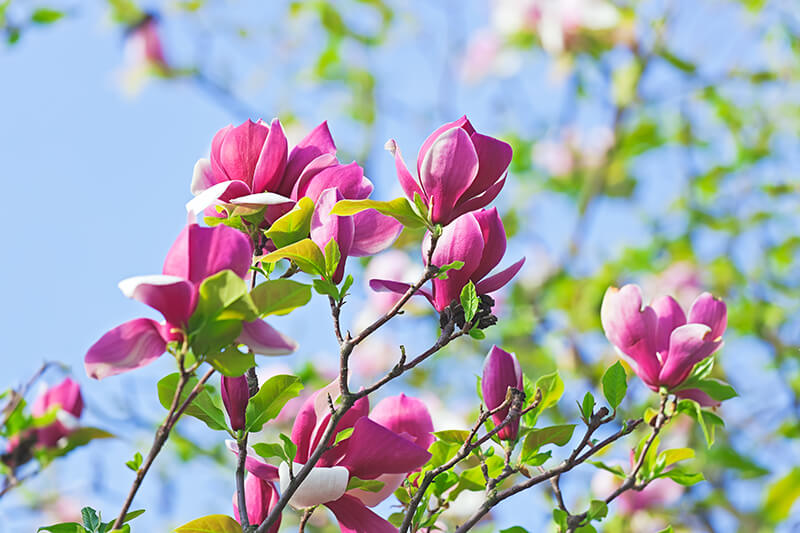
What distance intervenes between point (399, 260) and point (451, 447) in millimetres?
1678

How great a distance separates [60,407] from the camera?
843 millimetres

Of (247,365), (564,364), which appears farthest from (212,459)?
(247,365)

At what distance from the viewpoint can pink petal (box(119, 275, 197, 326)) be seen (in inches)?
16.8

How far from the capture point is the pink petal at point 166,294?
426 mm

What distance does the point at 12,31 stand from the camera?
4.46ft

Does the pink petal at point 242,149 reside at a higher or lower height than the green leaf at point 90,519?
higher

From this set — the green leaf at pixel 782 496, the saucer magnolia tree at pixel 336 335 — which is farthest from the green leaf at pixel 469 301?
the green leaf at pixel 782 496

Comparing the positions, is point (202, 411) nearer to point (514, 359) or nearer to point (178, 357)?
point (178, 357)

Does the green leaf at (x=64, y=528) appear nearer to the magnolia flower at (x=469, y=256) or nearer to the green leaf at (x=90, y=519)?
the green leaf at (x=90, y=519)

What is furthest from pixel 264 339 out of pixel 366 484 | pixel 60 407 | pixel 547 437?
pixel 60 407

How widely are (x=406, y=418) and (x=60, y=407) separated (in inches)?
17.6

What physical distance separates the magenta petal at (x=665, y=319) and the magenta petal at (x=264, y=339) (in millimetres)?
336

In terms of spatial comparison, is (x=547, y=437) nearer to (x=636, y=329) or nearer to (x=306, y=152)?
(x=636, y=329)

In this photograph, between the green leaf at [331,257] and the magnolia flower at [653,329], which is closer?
the green leaf at [331,257]
